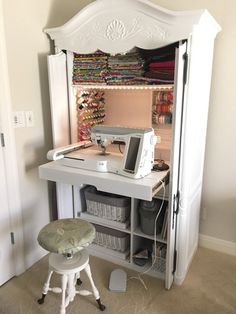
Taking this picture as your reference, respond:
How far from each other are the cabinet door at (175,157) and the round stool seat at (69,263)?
568mm

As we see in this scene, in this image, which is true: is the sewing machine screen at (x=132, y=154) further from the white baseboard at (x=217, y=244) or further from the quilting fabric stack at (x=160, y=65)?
the white baseboard at (x=217, y=244)

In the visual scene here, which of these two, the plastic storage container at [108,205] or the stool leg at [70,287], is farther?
the plastic storage container at [108,205]

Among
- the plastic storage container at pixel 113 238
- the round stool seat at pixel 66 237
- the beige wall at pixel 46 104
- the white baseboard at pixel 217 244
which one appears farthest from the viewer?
the white baseboard at pixel 217 244

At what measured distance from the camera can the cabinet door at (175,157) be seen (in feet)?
4.95

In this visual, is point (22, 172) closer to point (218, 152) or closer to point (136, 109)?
point (136, 109)

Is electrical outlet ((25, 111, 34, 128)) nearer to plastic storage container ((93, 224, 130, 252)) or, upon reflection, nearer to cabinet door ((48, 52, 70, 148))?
cabinet door ((48, 52, 70, 148))

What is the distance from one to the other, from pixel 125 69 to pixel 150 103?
16.3 inches

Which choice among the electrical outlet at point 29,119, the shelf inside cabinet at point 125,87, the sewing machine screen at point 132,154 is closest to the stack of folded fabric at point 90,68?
the shelf inside cabinet at point 125,87

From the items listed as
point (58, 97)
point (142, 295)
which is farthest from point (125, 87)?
point (142, 295)

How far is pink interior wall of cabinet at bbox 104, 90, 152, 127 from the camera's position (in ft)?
7.17

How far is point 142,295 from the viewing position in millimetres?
1813

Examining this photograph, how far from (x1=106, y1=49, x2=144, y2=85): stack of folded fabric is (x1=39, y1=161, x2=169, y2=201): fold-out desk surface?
2.13 ft

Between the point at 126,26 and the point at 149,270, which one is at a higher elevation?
the point at 126,26

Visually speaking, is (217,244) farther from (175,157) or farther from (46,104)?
(46,104)
